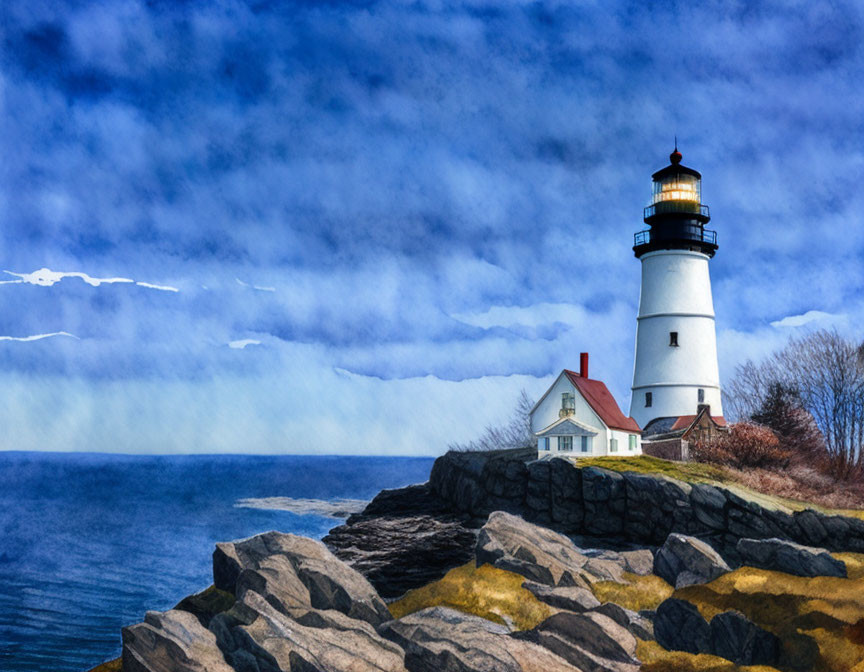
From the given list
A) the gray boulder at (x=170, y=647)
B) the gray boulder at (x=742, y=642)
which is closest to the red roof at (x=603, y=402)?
the gray boulder at (x=742, y=642)

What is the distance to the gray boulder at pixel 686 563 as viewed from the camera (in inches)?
814

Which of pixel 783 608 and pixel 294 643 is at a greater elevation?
pixel 783 608

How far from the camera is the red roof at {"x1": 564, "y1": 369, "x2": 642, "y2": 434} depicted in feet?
125

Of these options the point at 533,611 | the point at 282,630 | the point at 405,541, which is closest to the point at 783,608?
the point at 533,611

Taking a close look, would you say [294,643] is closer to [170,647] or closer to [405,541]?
[170,647]

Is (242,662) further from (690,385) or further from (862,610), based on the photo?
(690,385)

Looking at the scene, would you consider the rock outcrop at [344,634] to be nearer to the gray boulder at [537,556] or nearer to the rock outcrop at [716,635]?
the rock outcrop at [716,635]

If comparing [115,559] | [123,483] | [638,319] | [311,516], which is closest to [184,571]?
[115,559]

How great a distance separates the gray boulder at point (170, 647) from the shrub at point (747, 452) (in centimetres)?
2734

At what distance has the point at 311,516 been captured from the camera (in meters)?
57.2

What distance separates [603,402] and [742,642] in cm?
2376

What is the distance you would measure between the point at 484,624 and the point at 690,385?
27257 mm

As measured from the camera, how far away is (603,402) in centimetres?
3925

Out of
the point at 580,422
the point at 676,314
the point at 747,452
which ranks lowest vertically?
the point at 747,452
